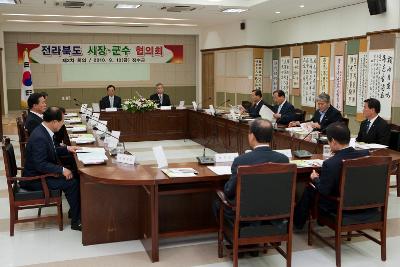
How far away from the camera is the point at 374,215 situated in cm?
332

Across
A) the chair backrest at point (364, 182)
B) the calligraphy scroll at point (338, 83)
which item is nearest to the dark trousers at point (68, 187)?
the chair backrest at point (364, 182)

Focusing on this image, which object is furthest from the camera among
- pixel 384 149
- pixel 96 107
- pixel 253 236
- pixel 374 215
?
pixel 96 107

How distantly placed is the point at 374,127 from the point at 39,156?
369 centimetres

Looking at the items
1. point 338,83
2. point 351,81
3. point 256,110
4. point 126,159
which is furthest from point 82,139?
point 338,83

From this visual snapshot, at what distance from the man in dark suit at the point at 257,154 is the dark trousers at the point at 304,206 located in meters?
0.72

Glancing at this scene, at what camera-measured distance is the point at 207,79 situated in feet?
45.5

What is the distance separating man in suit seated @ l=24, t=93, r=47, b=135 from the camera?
5199 millimetres

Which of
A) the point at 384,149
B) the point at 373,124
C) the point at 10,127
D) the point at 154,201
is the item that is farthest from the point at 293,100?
the point at 154,201

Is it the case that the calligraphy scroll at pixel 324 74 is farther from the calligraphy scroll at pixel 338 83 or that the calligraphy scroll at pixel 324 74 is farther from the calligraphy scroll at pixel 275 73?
the calligraphy scroll at pixel 275 73

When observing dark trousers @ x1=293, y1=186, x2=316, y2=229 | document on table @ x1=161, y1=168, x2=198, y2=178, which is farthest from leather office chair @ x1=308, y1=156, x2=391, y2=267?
document on table @ x1=161, y1=168, x2=198, y2=178

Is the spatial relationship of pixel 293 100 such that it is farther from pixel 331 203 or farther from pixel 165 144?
pixel 331 203

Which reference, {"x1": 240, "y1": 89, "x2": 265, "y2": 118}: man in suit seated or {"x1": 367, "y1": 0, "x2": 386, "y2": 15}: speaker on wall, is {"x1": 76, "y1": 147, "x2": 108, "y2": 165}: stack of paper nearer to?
{"x1": 240, "y1": 89, "x2": 265, "y2": 118}: man in suit seated

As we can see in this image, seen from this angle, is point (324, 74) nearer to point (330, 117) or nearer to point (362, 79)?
point (362, 79)

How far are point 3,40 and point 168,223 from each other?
10.7m
